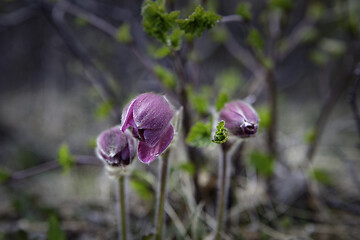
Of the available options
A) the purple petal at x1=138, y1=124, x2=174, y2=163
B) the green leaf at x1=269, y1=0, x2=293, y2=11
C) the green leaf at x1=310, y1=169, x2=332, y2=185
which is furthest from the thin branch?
the green leaf at x1=310, y1=169, x2=332, y2=185

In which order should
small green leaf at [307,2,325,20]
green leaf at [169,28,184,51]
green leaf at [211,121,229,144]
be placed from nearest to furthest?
green leaf at [211,121,229,144] < green leaf at [169,28,184,51] < small green leaf at [307,2,325,20]

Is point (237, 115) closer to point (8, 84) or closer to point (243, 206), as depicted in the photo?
point (243, 206)

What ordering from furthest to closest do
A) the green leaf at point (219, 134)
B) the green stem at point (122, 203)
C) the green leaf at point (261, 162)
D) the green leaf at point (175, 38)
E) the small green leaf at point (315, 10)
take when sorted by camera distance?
the small green leaf at point (315, 10) < the green leaf at point (261, 162) < the green stem at point (122, 203) < the green leaf at point (175, 38) < the green leaf at point (219, 134)

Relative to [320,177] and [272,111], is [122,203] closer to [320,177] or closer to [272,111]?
[272,111]

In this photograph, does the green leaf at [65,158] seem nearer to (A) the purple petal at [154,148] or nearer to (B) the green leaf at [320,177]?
(A) the purple petal at [154,148]

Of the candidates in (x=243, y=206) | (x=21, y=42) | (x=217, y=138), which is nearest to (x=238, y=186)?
(x=243, y=206)

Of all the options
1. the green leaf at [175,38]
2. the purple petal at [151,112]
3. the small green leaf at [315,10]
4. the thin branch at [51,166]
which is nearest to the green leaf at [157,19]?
the green leaf at [175,38]

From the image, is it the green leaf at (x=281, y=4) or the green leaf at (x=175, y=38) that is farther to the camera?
the green leaf at (x=281, y=4)

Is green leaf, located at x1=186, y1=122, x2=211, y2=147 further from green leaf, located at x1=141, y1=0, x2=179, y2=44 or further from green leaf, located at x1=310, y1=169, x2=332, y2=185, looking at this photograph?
green leaf, located at x1=310, y1=169, x2=332, y2=185
